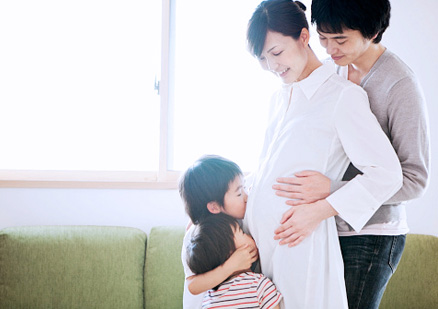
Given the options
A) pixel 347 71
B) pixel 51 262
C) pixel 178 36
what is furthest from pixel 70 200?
pixel 347 71

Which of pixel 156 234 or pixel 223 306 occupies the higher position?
pixel 223 306

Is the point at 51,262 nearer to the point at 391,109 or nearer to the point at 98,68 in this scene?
the point at 98,68

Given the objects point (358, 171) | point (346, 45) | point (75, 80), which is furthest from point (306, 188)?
point (75, 80)

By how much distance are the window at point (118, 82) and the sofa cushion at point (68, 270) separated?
466 millimetres

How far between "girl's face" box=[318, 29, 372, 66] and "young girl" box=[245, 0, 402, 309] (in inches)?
2.3

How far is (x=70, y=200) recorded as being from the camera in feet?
8.41

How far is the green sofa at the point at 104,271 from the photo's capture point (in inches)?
88.7

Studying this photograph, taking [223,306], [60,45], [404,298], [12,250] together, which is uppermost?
[60,45]

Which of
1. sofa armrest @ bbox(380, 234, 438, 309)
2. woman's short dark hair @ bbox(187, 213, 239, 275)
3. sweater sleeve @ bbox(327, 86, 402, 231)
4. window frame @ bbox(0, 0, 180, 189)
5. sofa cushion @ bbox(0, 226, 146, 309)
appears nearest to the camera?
sweater sleeve @ bbox(327, 86, 402, 231)

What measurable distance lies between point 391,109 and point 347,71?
10.1 inches

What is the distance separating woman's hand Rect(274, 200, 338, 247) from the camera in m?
1.20

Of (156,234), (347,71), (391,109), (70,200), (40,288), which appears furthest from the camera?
(70,200)

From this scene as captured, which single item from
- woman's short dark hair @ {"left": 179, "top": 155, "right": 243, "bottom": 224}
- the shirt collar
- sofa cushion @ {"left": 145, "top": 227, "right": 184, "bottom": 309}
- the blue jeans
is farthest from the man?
sofa cushion @ {"left": 145, "top": 227, "right": 184, "bottom": 309}

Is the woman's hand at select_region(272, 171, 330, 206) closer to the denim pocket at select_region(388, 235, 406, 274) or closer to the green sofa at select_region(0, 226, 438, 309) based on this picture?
the denim pocket at select_region(388, 235, 406, 274)
